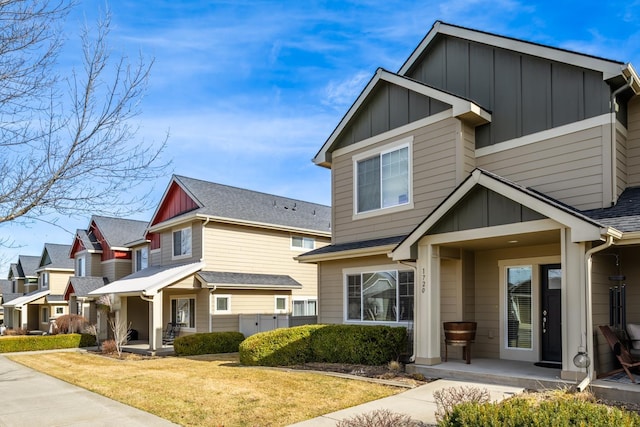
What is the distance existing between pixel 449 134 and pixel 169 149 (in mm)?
7684

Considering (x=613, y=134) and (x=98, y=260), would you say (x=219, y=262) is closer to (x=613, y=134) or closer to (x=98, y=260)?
(x=98, y=260)

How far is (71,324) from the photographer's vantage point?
26922 millimetres

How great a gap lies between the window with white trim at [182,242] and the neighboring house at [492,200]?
31.6 ft

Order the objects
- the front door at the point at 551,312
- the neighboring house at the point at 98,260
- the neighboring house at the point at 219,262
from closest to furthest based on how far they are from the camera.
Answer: the front door at the point at 551,312
the neighboring house at the point at 219,262
the neighboring house at the point at 98,260

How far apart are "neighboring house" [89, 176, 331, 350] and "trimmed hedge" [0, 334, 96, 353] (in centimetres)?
264

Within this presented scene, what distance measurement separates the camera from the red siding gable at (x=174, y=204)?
76.0 ft

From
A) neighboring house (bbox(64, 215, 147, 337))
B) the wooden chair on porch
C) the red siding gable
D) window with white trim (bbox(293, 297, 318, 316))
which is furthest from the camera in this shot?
neighboring house (bbox(64, 215, 147, 337))

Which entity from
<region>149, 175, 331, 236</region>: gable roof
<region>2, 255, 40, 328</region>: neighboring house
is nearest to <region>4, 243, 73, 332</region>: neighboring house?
<region>2, 255, 40, 328</region>: neighboring house

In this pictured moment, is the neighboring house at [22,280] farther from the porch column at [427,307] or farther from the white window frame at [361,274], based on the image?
the porch column at [427,307]

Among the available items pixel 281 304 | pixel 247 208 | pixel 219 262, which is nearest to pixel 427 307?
pixel 219 262

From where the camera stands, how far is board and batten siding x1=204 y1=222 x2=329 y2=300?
2230 cm

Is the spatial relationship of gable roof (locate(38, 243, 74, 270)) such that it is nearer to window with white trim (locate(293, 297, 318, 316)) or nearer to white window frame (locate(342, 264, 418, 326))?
window with white trim (locate(293, 297, 318, 316))

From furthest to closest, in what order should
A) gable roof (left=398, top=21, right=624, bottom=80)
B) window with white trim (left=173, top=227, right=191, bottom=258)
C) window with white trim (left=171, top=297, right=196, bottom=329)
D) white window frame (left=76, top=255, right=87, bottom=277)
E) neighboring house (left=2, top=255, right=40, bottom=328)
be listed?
neighboring house (left=2, top=255, right=40, bottom=328) → white window frame (left=76, top=255, right=87, bottom=277) → window with white trim (left=173, top=227, right=191, bottom=258) → window with white trim (left=171, top=297, right=196, bottom=329) → gable roof (left=398, top=21, right=624, bottom=80)

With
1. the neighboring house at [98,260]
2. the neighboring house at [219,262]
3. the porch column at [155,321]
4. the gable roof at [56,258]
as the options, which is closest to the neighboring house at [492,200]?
the neighboring house at [219,262]
